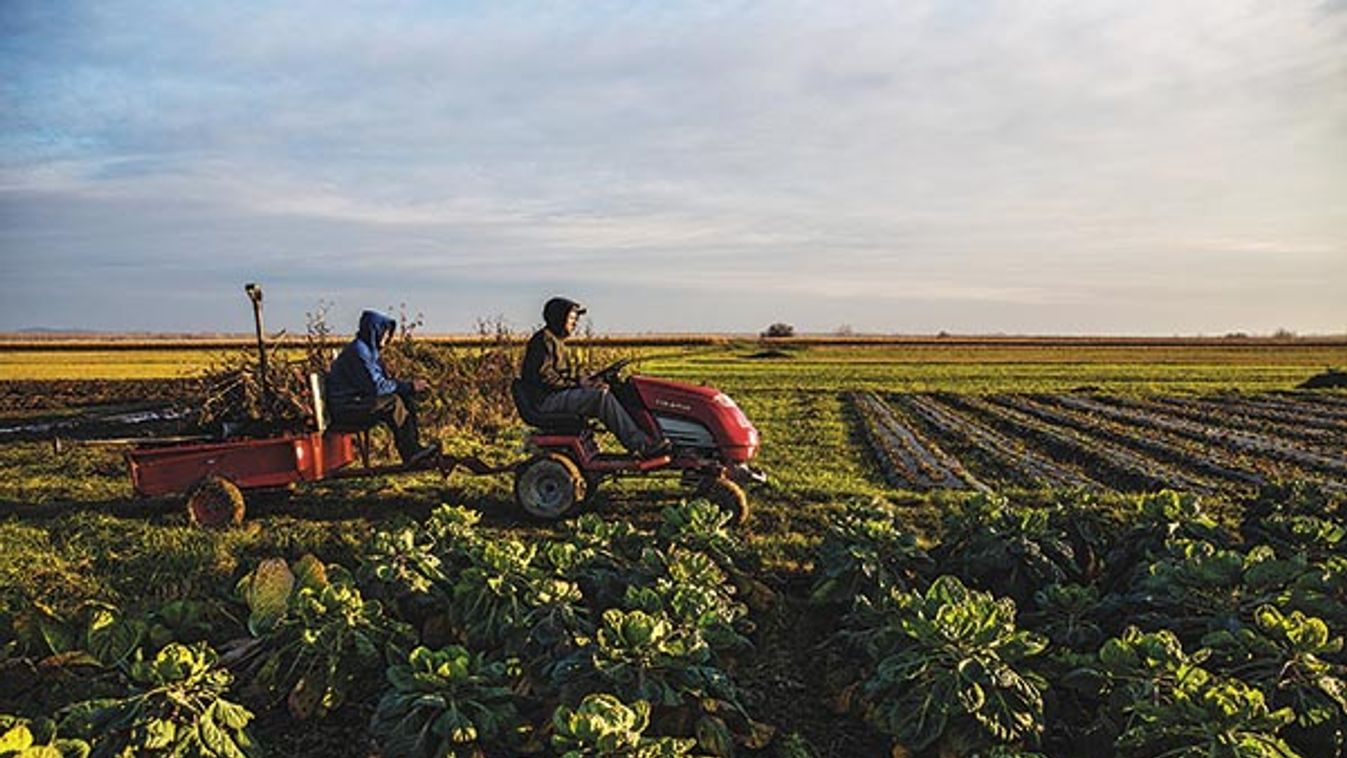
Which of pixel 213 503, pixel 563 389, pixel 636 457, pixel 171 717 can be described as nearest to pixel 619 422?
pixel 636 457

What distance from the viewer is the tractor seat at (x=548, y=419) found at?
23.0ft

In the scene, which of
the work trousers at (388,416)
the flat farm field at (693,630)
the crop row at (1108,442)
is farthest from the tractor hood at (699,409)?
the crop row at (1108,442)

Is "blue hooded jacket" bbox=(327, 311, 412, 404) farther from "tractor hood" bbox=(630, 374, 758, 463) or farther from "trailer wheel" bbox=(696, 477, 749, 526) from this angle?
"trailer wheel" bbox=(696, 477, 749, 526)

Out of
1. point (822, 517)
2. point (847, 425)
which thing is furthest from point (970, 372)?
point (822, 517)

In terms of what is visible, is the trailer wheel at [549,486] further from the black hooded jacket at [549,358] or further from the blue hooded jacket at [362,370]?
the blue hooded jacket at [362,370]

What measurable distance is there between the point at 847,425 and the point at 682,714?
12.6m

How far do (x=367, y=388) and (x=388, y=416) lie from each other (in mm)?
292

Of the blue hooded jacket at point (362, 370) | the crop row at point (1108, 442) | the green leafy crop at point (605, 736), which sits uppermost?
the blue hooded jacket at point (362, 370)

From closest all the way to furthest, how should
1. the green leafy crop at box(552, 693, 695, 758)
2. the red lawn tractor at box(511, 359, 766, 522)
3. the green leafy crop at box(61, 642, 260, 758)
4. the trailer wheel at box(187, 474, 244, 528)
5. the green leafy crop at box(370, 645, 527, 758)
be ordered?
the green leafy crop at box(552, 693, 695, 758)
the green leafy crop at box(61, 642, 260, 758)
the green leafy crop at box(370, 645, 527, 758)
the trailer wheel at box(187, 474, 244, 528)
the red lawn tractor at box(511, 359, 766, 522)

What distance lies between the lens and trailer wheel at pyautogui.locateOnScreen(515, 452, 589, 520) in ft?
22.7

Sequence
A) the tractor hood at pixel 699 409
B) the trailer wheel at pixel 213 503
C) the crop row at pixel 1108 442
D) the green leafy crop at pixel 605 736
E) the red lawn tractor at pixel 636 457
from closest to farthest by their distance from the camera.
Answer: the green leafy crop at pixel 605 736, the trailer wheel at pixel 213 503, the red lawn tractor at pixel 636 457, the tractor hood at pixel 699 409, the crop row at pixel 1108 442

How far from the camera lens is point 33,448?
11.5 meters

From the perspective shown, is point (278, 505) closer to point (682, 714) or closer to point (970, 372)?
point (682, 714)

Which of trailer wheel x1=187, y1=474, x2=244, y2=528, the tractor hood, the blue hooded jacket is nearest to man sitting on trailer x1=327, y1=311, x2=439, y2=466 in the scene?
the blue hooded jacket
